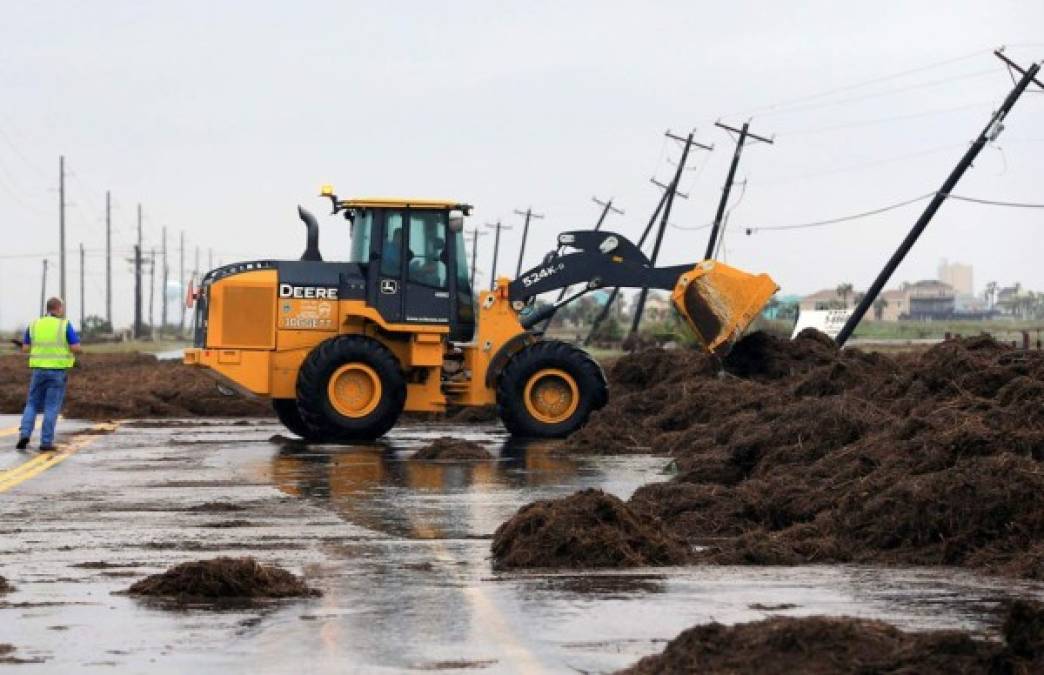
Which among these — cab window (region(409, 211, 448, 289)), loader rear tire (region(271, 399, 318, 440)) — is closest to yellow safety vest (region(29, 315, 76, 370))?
loader rear tire (region(271, 399, 318, 440))

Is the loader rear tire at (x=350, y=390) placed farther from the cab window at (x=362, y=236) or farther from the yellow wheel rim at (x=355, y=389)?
the cab window at (x=362, y=236)

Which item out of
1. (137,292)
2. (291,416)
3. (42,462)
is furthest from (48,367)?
(137,292)

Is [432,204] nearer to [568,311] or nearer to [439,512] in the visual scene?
[439,512]

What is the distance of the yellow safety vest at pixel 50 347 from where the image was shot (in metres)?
24.8

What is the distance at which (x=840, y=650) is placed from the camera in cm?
878

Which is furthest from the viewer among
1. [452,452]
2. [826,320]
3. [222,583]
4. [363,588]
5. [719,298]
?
[826,320]

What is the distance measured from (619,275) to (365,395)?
4602 millimetres

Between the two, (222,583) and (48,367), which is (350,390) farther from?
(222,583)

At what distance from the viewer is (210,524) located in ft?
51.4

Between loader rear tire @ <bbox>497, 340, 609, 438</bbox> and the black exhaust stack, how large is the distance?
3397mm

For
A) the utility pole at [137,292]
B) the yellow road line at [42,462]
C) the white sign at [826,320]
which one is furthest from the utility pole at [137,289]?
the yellow road line at [42,462]

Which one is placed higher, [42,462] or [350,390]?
[350,390]

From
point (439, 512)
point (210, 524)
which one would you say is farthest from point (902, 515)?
point (210, 524)

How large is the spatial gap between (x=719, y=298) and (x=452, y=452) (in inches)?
296
